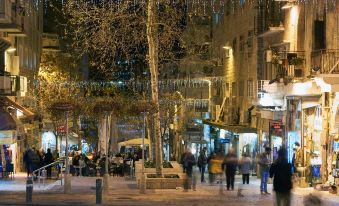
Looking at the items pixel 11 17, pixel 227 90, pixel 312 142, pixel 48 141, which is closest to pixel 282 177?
pixel 312 142

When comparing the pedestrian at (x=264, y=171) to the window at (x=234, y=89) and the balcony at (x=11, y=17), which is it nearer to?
the balcony at (x=11, y=17)

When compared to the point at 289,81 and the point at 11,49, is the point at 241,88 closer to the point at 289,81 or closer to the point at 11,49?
the point at 11,49

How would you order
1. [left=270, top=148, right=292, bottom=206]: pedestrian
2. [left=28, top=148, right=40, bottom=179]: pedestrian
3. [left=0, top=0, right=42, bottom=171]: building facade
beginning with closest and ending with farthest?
1. [left=270, top=148, right=292, bottom=206]: pedestrian
2. [left=28, top=148, right=40, bottom=179]: pedestrian
3. [left=0, top=0, right=42, bottom=171]: building facade

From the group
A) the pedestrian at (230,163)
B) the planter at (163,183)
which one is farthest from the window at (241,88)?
the pedestrian at (230,163)

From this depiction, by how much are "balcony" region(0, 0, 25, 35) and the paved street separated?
1025cm

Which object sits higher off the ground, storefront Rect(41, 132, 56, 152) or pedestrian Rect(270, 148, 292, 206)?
pedestrian Rect(270, 148, 292, 206)

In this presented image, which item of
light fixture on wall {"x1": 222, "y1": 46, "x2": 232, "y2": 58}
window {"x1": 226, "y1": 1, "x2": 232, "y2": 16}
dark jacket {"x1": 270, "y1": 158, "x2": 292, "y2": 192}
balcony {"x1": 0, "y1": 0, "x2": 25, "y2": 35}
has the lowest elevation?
dark jacket {"x1": 270, "y1": 158, "x2": 292, "y2": 192}

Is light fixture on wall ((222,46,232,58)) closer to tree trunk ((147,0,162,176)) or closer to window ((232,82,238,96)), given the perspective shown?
window ((232,82,238,96))

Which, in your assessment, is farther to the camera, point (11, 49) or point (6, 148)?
point (11, 49)

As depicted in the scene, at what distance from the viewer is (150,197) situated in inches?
1165

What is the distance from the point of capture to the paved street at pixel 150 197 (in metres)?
26.9

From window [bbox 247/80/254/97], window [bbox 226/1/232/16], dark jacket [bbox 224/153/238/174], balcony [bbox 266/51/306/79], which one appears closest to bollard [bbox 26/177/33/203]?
dark jacket [bbox 224/153/238/174]

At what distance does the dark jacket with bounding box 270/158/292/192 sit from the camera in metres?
18.3

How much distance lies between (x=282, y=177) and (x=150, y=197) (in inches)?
465
